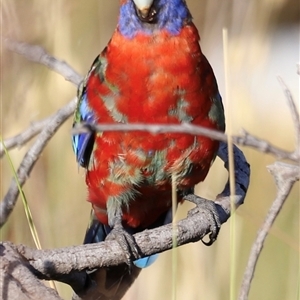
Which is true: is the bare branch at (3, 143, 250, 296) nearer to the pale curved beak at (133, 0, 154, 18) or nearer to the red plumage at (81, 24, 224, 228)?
the red plumage at (81, 24, 224, 228)

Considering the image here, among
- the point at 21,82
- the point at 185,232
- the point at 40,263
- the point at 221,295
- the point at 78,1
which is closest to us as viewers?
the point at 40,263

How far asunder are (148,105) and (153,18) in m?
0.25

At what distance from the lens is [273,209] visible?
4.44 ft

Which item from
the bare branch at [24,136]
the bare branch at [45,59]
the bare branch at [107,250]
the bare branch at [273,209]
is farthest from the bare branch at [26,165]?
the bare branch at [273,209]

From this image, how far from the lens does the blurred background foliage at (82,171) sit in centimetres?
248

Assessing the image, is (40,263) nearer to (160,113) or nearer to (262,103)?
(160,113)

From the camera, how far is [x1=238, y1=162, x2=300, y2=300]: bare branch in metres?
1.29

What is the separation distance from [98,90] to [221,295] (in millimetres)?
949

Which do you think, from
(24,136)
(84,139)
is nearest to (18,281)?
(84,139)

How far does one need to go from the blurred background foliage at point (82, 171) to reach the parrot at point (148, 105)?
376 millimetres

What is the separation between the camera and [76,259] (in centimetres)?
149

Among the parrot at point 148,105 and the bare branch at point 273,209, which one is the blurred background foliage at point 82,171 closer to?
the parrot at point 148,105

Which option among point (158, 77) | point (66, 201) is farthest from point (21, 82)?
point (158, 77)

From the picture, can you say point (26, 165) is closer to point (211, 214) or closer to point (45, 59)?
point (45, 59)
